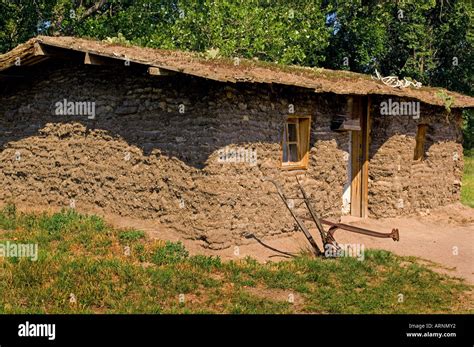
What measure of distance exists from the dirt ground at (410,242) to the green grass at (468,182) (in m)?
3.00

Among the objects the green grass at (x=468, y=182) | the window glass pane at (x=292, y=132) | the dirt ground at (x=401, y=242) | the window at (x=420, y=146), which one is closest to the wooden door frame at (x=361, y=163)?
the dirt ground at (x=401, y=242)

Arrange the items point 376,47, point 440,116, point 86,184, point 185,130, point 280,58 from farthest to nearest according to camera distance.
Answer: point 376,47, point 280,58, point 440,116, point 86,184, point 185,130

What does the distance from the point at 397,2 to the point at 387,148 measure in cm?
1647

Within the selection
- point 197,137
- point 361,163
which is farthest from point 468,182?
point 197,137

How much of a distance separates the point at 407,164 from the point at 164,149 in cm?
632

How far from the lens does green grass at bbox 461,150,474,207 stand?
55.6ft

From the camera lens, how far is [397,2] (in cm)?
2670

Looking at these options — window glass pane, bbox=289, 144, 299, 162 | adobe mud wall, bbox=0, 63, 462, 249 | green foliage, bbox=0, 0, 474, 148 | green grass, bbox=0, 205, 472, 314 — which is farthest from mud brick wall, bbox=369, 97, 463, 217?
green foliage, bbox=0, 0, 474, 148

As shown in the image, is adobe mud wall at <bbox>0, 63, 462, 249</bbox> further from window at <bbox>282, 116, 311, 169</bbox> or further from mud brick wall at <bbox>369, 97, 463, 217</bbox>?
window at <bbox>282, 116, 311, 169</bbox>

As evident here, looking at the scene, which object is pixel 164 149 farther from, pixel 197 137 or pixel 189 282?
Result: pixel 189 282

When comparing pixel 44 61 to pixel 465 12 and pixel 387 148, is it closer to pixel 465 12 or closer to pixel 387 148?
pixel 387 148

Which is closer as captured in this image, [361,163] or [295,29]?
[361,163]

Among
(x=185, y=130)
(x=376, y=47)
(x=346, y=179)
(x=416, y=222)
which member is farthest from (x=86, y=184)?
(x=376, y=47)

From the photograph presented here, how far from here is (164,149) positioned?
999cm
